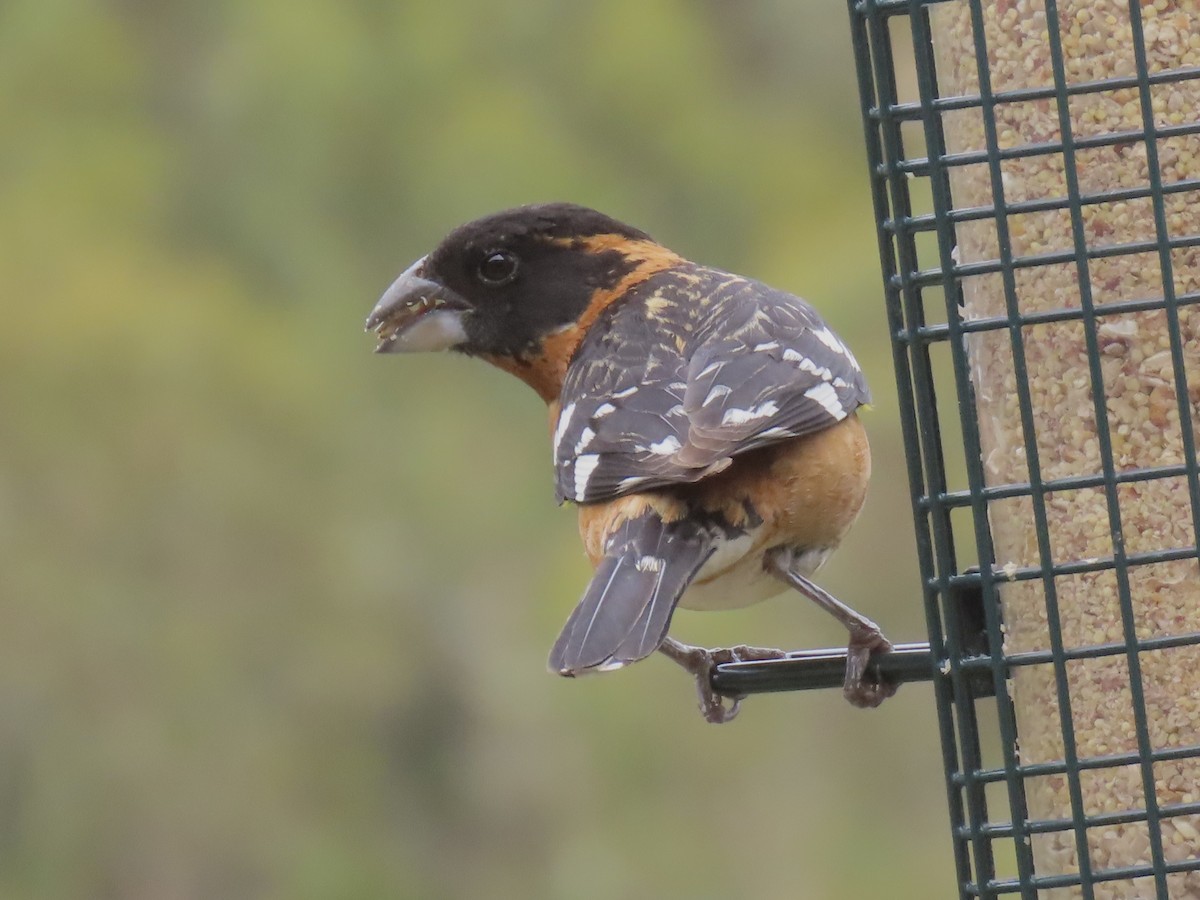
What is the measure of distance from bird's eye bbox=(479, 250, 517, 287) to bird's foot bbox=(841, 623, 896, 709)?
156 centimetres

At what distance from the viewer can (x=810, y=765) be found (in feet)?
26.5

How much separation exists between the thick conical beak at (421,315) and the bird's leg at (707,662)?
1.05 m

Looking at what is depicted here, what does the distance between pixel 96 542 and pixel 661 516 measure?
203 inches

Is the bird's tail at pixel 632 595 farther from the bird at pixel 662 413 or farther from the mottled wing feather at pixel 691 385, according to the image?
the mottled wing feather at pixel 691 385

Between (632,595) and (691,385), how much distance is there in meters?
0.53

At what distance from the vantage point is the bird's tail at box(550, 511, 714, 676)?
3.36m

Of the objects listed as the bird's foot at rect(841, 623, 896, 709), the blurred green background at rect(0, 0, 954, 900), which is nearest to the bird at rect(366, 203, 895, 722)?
the bird's foot at rect(841, 623, 896, 709)

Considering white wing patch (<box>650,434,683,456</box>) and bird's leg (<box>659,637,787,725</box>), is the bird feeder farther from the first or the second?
bird's leg (<box>659,637,787,725</box>)

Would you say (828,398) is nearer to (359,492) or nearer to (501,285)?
(501,285)

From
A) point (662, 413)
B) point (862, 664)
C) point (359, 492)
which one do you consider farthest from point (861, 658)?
point (359, 492)

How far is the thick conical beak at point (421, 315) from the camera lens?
4.70 m

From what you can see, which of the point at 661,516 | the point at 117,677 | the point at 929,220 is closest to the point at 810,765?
the point at 117,677

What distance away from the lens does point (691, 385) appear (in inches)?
151

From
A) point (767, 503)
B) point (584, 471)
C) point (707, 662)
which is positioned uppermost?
point (584, 471)
